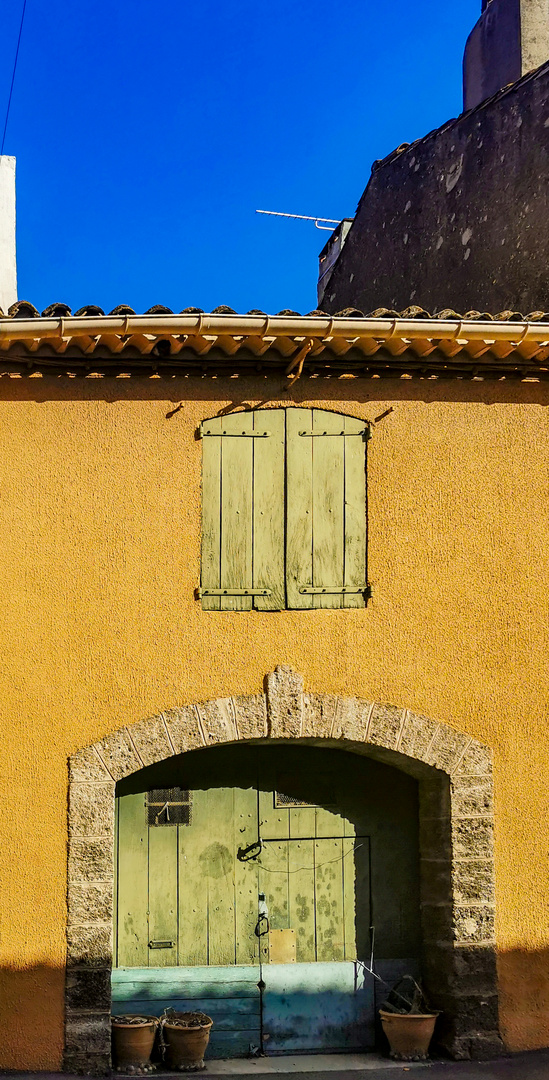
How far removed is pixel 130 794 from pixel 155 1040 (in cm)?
154

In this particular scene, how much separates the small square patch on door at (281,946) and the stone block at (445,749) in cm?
159

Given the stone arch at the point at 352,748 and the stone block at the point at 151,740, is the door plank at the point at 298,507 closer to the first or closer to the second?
the stone arch at the point at 352,748

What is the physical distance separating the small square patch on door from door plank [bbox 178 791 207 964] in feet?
1.50

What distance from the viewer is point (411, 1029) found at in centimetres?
656

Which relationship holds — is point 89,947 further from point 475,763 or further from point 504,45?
point 504,45

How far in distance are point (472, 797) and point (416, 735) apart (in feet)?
1.80

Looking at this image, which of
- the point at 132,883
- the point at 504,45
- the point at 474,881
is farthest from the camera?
the point at 504,45

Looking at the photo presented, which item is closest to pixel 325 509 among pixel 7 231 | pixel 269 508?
pixel 269 508

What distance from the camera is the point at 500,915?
6602mm

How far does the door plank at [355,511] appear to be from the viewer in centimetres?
672

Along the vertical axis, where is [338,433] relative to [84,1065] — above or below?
above

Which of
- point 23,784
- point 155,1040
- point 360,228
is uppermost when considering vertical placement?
point 360,228

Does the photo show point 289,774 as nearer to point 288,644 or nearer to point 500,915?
point 288,644

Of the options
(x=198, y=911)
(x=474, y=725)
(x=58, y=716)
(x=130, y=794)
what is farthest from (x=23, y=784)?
(x=474, y=725)
